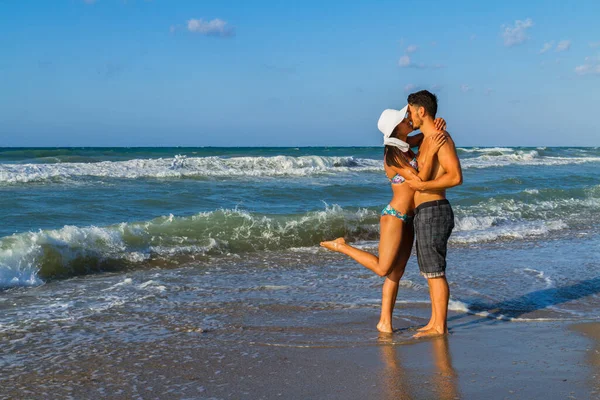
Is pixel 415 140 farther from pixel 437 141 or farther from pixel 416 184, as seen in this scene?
pixel 416 184

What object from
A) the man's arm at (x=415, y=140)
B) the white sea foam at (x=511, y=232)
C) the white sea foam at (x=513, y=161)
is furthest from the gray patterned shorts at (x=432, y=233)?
the white sea foam at (x=513, y=161)

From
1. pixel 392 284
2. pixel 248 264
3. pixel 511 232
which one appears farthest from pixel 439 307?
pixel 511 232

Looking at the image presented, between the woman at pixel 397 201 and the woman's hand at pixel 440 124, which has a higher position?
the woman's hand at pixel 440 124

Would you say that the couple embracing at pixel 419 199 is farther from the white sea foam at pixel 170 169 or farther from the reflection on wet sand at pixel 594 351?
the white sea foam at pixel 170 169

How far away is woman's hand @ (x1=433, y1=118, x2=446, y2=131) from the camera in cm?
507

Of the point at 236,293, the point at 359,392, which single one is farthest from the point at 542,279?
the point at 359,392

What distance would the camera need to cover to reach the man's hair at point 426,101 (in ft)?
16.6

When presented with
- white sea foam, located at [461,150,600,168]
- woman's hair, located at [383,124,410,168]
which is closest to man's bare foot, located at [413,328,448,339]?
woman's hair, located at [383,124,410,168]

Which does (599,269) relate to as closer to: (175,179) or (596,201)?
(596,201)

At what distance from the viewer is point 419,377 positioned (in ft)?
13.3

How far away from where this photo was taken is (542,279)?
7.53 metres

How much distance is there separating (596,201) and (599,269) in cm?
985

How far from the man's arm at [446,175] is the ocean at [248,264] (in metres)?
1.27

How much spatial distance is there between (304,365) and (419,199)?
1.61 metres
